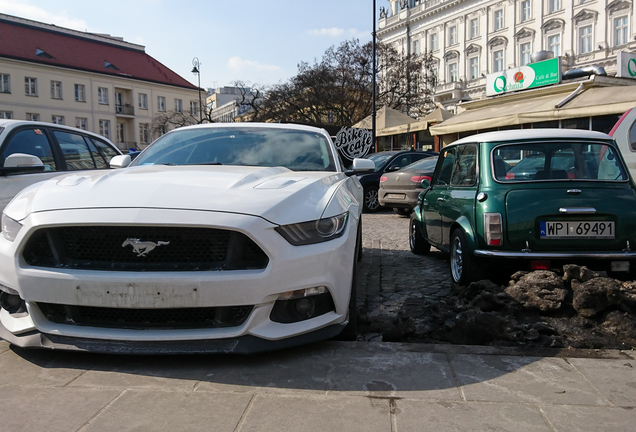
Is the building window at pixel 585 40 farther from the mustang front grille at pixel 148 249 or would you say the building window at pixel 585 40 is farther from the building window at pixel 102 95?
the mustang front grille at pixel 148 249

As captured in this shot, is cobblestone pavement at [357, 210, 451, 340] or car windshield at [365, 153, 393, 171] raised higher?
car windshield at [365, 153, 393, 171]

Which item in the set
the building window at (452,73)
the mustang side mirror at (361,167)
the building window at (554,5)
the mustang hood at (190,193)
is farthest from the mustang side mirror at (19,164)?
the building window at (452,73)

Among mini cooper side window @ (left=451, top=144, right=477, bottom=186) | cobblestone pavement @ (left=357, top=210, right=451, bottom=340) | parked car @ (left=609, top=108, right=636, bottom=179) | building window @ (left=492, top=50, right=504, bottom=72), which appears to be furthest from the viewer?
building window @ (left=492, top=50, right=504, bottom=72)

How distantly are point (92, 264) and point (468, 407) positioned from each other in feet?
6.63

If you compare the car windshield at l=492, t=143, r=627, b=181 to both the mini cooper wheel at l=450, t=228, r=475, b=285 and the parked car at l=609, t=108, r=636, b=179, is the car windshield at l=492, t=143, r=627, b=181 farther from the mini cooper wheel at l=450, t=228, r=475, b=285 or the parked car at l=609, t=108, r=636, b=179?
the parked car at l=609, t=108, r=636, b=179

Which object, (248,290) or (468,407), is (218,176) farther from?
(468,407)

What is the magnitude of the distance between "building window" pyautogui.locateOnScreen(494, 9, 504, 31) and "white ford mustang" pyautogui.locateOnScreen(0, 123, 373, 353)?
199ft

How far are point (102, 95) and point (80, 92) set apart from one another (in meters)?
2.67

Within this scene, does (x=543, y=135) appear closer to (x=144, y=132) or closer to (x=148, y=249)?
(x=148, y=249)

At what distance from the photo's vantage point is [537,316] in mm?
3846

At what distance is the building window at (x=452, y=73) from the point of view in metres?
63.1

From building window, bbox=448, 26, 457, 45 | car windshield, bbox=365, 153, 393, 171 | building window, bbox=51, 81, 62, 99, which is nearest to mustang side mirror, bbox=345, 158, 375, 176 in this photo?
car windshield, bbox=365, 153, 393, 171

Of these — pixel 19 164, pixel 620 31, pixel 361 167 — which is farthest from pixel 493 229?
pixel 620 31

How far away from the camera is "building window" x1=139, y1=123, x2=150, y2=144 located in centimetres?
6669
